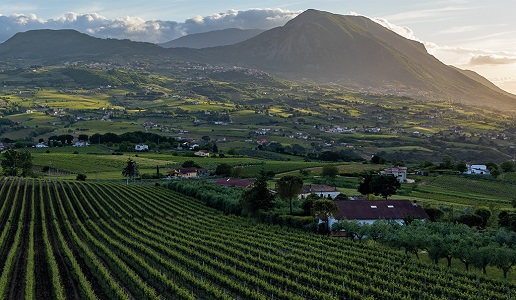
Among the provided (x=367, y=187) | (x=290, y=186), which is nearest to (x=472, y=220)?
(x=290, y=186)

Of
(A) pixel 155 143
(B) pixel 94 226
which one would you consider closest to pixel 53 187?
(B) pixel 94 226

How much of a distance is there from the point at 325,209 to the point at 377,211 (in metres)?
9.64

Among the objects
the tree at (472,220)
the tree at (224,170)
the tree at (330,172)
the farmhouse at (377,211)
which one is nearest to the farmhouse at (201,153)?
the tree at (224,170)

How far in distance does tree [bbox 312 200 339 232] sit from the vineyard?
159 inches

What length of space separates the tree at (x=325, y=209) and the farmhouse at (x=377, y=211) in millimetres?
2183

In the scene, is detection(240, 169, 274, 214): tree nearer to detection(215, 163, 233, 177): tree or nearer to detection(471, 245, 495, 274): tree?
detection(471, 245, 495, 274): tree

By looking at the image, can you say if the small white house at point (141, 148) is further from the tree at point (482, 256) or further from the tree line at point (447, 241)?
the tree at point (482, 256)

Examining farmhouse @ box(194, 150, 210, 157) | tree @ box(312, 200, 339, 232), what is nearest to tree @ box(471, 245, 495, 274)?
tree @ box(312, 200, 339, 232)

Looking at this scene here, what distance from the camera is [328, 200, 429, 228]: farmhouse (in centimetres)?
6625

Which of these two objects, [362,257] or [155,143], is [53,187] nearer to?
[362,257]

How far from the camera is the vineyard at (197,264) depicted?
3519cm

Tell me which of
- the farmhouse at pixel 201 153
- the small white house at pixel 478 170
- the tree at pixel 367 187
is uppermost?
the tree at pixel 367 187

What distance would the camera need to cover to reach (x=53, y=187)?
9262 centimetres

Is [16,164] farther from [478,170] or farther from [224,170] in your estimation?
[478,170]
